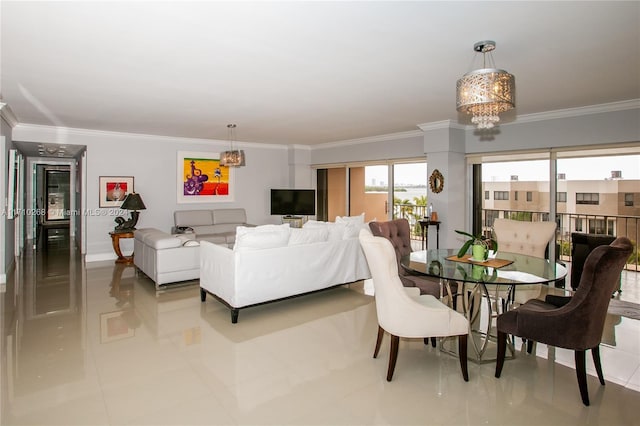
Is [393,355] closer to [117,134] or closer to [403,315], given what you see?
[403,315]

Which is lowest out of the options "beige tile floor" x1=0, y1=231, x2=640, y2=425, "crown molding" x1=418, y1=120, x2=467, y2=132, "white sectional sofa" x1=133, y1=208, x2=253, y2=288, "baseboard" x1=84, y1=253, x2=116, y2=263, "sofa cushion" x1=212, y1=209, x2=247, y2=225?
"beige tile floor" x1=0, y1=231, x2=640, y2=425

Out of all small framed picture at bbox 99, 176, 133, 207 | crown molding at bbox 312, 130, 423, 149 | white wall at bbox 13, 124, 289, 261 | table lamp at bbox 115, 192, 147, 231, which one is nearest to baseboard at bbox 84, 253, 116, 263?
white wall at bbox 13, 124, 289, 261

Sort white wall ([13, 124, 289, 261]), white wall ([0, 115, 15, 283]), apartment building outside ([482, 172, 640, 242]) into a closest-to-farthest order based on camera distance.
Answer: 1. apartment building outside ([482, 172, 640, 242])
2. white wall ([0, 115, 15, 283])
3. white wall ([13, 124, 289, 261])

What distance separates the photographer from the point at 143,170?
777 cm

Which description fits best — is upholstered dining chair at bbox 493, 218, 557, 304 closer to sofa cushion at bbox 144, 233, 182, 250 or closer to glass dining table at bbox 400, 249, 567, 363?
glass dining table at bbox 400, 249, 567, 363

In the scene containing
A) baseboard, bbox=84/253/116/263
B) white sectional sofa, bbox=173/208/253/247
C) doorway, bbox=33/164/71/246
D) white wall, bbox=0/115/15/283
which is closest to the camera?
white wall, bbox=0/115/15/283

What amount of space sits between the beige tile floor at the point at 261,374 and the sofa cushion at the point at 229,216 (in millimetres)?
3894

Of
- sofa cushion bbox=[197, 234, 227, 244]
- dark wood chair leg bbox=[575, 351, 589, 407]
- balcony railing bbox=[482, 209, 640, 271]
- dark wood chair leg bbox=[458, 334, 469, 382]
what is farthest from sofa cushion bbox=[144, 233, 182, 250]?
balcony railing bbox=[482, 209, 640, 271]

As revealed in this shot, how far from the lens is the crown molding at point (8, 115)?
506 centimetres

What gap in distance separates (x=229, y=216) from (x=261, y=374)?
19.4 ft

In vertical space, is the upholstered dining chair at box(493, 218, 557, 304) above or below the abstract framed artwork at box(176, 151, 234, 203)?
below

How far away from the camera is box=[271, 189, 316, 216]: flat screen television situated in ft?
29.7

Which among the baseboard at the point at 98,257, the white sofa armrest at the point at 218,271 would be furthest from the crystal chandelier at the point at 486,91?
the baseboard at the point at 98,257

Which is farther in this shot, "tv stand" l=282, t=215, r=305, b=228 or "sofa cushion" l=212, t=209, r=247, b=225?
"tv stand" l=282, t=215, r=305, b=228
